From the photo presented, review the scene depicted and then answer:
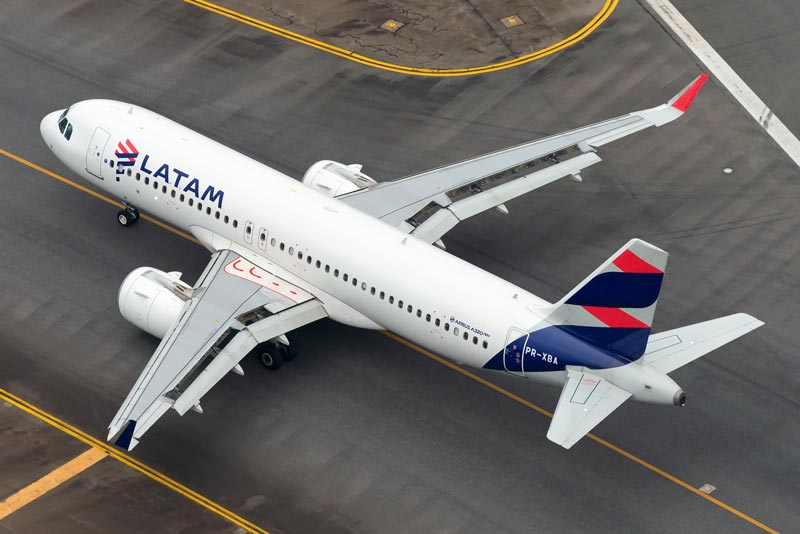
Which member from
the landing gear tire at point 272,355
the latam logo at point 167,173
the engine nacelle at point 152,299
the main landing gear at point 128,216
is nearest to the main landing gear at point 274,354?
the landing gear tire at point 272,355

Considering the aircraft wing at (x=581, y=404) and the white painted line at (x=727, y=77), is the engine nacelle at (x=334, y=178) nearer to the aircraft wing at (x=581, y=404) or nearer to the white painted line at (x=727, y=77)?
the aircraft wing at (x=581, y=404)

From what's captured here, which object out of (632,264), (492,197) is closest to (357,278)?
(492,197)

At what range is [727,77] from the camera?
225 feet

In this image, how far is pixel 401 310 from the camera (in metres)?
50.9

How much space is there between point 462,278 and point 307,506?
9.42 meters

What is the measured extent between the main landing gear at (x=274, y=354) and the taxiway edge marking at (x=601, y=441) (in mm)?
3926

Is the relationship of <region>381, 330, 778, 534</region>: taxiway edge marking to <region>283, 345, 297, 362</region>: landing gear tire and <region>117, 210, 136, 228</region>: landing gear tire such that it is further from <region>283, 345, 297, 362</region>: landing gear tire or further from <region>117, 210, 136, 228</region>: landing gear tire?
<region>117, 210, 136, 228</region>: landing gear tire

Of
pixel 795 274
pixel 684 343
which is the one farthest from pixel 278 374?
pixel 795 274

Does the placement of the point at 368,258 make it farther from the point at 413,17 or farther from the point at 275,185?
the point at 413,17

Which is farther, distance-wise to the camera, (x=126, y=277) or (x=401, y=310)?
(x=126, y=277)

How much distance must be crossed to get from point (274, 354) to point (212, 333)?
3.23 m

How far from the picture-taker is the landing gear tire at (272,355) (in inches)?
2088

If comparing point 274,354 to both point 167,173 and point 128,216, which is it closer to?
point 167,173

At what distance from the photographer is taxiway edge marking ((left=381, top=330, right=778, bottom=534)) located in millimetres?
48656
